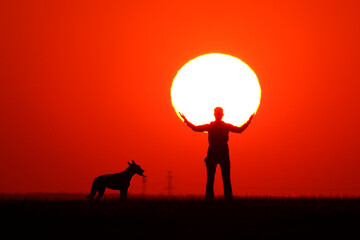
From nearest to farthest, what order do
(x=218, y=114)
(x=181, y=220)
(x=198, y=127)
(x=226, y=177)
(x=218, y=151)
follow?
(x=181, y=220), (x=218, y=151), (x=226, y=177), (x=218, y=114), (x=198, y=127)

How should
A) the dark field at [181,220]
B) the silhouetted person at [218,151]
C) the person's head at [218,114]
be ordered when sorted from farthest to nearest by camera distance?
the person's head at [218,114] → the silhouetted person at [218,151] → the dark field at [181,220]

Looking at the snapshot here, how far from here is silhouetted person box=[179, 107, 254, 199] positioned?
1619cm

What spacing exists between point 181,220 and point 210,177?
465cm

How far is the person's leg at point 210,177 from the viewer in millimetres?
16266

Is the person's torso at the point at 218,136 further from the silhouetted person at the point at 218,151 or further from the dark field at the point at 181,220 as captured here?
the dark field at the point at 181,220

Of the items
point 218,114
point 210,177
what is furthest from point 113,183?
point 218,114

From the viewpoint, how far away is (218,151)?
16.2 meters

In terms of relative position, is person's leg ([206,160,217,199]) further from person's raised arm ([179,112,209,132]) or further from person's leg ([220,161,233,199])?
person's raised arm ([179,112,209,132])

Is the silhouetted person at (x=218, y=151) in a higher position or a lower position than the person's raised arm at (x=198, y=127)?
lower

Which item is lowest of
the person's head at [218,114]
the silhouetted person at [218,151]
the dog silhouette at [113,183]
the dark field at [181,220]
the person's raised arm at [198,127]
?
the dark field at [181,220]

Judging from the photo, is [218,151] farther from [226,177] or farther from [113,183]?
[113,183]

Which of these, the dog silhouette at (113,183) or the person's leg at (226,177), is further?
the dog silhouette at (113,183)

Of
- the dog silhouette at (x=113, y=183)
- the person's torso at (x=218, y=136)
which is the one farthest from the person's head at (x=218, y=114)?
the dog silhouette at (x=113, y=183)

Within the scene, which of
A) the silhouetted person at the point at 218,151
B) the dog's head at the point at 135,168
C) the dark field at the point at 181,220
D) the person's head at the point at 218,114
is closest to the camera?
the dark field at the point at 181,220
